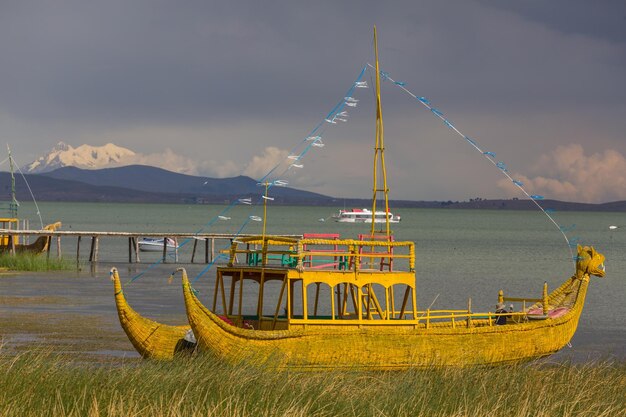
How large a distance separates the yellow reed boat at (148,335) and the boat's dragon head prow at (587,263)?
36.6ft

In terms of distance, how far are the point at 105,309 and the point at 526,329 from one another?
19.6 metres

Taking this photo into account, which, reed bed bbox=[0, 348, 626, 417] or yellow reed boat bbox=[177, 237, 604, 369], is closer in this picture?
reed bed bbox=[0, 348, 626, 417]

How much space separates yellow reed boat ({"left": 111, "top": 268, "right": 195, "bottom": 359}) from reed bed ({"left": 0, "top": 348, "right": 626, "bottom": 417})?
523cm

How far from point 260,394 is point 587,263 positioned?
15597mm

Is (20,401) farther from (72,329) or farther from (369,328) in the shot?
(72,329)

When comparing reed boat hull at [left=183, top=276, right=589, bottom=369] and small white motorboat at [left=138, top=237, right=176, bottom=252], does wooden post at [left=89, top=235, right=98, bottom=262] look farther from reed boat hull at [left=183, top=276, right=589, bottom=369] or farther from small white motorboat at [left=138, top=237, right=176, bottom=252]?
reed boat hull at [left=183, top=276, right=589, bottom=369]

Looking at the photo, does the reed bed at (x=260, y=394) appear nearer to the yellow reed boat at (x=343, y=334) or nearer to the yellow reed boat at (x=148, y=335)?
the yellow reed boat at (x=343, y=334)

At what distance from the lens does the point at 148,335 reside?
25812 mm

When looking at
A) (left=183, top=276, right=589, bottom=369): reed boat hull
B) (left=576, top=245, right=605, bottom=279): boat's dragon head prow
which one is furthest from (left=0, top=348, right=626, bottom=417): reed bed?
(left=576, top=245, right=605, bottom=279): boat's dragon head prow

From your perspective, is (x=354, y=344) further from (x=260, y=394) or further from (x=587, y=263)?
(x=587, y=263)

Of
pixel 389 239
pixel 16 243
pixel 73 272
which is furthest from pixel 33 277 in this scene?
pixel 389 239

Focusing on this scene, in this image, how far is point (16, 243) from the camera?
68812mm

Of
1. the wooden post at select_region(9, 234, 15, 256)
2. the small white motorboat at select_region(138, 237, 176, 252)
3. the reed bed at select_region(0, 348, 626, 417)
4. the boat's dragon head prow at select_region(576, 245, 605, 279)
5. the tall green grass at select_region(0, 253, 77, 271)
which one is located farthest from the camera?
the small white motorboat at select_region(138, 237, 176, 252)

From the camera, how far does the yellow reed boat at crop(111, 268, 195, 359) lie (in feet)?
83.7
